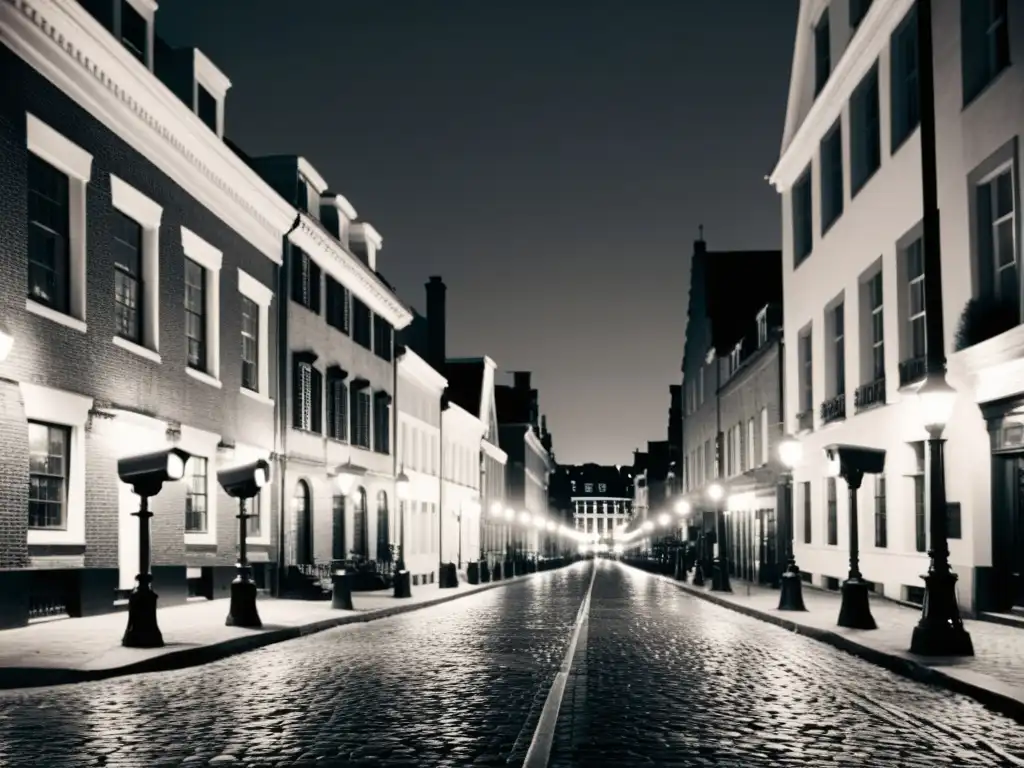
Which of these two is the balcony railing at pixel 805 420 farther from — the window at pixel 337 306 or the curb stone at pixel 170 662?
the curb stone at pixel 170 662

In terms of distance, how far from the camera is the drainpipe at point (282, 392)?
3106cm

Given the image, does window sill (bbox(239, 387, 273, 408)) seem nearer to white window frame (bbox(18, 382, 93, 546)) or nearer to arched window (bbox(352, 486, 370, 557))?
white window frame (bbox(18, 382, 93, 546))

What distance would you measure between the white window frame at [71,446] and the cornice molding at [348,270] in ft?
41.7

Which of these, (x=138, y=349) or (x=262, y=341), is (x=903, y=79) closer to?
(x=262, y=341)

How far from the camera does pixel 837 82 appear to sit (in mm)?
30062

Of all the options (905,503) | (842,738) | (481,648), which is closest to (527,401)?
(905,503)

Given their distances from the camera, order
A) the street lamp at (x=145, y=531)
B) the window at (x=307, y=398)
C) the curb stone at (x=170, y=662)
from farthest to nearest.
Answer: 1. the window at (x=307, y=398)
2. the street lamp at (x=145, y=531)
3. the curb stone at (x=170, y=662)

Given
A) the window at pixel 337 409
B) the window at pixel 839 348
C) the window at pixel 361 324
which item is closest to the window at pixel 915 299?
the window at pixel 839 348

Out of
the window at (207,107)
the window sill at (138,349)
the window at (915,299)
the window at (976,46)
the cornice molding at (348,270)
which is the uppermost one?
the window at (207,107)

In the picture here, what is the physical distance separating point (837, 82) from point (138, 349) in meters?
→ 16.8

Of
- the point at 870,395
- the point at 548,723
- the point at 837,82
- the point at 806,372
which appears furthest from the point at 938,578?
the point at 806,372

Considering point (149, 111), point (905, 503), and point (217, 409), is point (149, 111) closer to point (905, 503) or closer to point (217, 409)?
point (217, 409)

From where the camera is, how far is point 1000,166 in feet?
64.0

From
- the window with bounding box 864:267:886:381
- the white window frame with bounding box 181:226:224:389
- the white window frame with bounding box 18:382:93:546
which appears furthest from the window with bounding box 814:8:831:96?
the white window frame with bounding box 18:382:93:546
